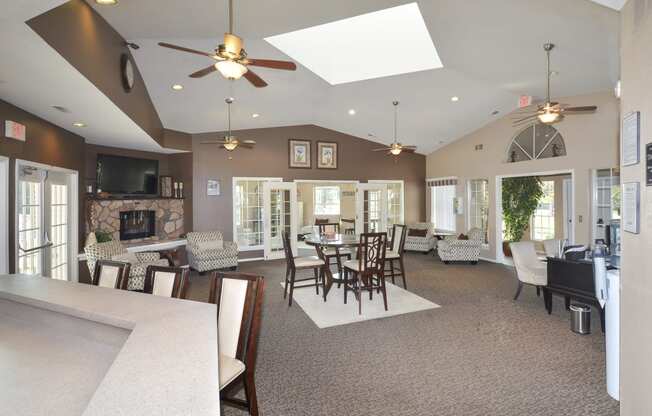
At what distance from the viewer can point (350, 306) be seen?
4.44m

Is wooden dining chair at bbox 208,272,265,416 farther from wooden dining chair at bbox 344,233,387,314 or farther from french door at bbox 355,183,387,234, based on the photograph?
french door at bbox 355,183,387,234

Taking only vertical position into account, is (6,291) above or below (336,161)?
below

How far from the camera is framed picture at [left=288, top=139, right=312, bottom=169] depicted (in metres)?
8.16

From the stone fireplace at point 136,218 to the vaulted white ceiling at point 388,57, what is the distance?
116cm

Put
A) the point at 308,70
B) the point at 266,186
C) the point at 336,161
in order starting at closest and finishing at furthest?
the point at 308,70 → the point at 266,186 → the point at 336,161

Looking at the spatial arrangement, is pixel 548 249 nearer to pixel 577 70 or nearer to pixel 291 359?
pixel 577 70

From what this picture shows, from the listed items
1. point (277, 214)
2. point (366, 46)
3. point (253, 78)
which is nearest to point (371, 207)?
point (277, 214)

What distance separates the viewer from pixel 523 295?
496cm

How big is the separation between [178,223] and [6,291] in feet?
18.8

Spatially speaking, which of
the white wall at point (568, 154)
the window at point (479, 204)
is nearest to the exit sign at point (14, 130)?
the white wall at point (568, 154)

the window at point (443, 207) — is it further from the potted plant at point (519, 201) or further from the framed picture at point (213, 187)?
the framed picture at point (213, 187)

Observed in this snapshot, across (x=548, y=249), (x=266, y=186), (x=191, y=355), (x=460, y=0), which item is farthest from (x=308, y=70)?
(x=191, y=355)

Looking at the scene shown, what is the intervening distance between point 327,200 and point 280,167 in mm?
4398

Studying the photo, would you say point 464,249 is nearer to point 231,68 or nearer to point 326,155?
point 326,155
